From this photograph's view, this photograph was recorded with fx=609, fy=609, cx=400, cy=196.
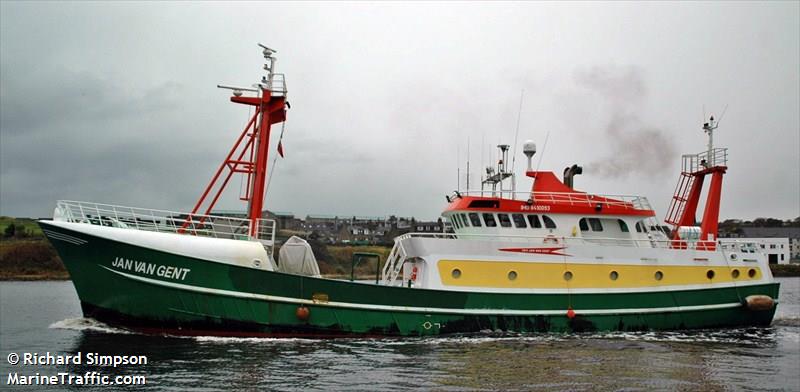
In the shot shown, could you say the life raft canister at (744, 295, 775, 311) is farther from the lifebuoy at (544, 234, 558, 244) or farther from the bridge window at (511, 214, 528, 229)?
the bridge window at (511, 214, 528, 229)

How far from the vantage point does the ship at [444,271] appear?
1385cm

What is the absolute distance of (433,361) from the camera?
40.7 feet

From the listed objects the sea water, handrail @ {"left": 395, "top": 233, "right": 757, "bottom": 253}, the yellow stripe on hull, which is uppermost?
handrail @ {"left": 395, "top": 233, "right": 757, "bottom": 253}

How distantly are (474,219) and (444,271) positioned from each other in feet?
6.32

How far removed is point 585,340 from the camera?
49.5ft

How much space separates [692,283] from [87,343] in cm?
1552

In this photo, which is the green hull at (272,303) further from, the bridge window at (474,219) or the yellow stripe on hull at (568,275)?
the bridge window at (474,219)

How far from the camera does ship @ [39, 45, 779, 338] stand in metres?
13.9

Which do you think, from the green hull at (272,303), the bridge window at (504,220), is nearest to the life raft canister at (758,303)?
the green hull at (272,303)

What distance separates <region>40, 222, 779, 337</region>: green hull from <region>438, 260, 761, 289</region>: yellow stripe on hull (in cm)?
42

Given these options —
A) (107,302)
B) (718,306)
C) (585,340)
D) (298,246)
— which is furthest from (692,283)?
(107,302)

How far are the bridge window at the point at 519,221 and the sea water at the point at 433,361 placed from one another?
305 cm

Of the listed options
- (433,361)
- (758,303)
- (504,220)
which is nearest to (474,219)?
(504,220)

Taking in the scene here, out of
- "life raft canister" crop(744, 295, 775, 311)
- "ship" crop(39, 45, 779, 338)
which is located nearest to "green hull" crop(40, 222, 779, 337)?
"ship" crop(39, 45, 779, 338)
